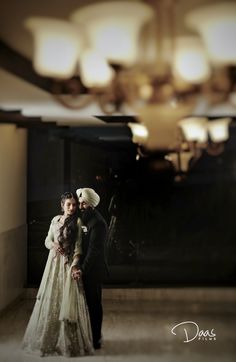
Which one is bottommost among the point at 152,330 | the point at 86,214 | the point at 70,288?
the point at 152,330

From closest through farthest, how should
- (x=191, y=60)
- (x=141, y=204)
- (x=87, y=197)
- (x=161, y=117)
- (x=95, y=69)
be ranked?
(x=161, y=117), (x=191, y=60), (x=95, y=69), (x=87, y=197), (x=141, y=204)

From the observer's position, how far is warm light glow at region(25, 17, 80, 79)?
8.04 ft

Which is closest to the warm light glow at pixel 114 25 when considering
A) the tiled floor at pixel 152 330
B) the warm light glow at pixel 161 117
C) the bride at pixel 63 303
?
the warm light glow at pixel 161 117

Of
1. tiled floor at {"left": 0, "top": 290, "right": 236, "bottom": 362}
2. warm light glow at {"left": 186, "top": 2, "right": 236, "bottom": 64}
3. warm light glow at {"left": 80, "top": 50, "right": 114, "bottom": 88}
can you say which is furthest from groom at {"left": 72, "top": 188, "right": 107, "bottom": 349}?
warm light glow at {"left": 186, "top": 2, "right": 236, "bottom": 64}

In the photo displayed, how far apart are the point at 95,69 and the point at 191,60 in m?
0.57

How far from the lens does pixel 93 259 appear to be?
3.40 meters

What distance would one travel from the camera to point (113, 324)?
4.03 meters

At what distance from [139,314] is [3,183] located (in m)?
1.74

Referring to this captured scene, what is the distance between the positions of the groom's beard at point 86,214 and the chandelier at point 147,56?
75cm

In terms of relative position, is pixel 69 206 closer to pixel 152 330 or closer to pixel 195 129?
pixel 195 129

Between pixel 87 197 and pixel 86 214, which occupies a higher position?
pixel 87 197

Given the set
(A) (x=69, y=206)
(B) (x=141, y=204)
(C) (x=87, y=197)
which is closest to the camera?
(A) (x=69, y=206)

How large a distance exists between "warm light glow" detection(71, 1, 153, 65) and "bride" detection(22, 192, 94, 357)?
1278 millimetres

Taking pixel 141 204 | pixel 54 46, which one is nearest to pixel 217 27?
pixel 54 46
